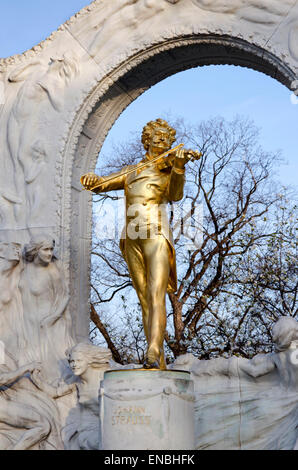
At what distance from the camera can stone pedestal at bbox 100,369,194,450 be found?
21.0 feet

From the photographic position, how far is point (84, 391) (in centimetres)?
796

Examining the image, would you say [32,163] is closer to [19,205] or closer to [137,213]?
[19,205]

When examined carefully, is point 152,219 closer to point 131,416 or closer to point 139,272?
point 139,272

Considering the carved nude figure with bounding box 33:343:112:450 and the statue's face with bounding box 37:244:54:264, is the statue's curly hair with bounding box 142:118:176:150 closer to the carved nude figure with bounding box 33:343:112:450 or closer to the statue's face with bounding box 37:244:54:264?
the statue's face with bounding box 37:244:54:264

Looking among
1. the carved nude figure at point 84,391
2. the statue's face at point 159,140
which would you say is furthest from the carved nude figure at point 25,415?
the statue's face at point 159,140

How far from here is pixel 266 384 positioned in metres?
7.57

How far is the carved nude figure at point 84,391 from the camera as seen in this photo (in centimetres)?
778

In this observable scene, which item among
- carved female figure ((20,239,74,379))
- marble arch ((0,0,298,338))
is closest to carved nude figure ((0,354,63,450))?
carved female figure ((20,239,74,379))

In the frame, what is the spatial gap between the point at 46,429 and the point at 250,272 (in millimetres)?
7260

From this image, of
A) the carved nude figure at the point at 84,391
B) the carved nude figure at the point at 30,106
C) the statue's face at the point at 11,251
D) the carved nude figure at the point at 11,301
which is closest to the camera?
the carved nude figure at the point at 84,391

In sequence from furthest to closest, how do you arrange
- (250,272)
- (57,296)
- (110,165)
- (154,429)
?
(110,165)
(250,272)
(57,296)
(154,429)

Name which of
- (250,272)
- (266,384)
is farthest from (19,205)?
(250,272)

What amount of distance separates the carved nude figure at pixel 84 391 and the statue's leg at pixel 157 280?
3.54 ft

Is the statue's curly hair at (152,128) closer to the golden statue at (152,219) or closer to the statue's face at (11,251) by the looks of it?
the golden statue at (152,219)
